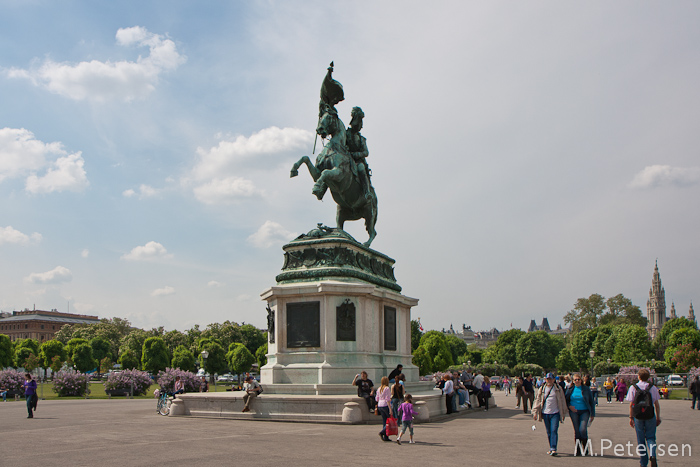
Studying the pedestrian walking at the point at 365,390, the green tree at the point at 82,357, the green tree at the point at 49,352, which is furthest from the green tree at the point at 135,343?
the pedestrian walking at the point at 365,390

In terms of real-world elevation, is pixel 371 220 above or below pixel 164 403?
above

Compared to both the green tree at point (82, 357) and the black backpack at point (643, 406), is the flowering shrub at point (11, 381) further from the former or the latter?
the green tree at point (82, 357)

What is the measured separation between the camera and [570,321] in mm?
106562

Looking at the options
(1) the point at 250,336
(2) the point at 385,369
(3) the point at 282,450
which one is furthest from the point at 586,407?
(1) the point at 250,336

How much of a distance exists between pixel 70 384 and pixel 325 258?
28.5 m

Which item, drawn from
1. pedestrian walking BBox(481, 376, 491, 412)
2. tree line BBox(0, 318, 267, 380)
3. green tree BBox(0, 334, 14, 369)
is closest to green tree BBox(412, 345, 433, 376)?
tree line BBox(0, 318, 267, 380)

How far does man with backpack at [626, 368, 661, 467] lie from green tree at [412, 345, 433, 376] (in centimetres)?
7022

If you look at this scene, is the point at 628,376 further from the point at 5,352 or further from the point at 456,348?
the point at 456,348

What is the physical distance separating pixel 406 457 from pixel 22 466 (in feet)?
21.1

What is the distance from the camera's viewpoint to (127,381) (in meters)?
41.6

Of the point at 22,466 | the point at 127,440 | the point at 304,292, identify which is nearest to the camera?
the point at 22,466

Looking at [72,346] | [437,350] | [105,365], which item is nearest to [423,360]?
[437,350]

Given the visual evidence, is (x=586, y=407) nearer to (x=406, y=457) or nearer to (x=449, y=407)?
(x=406, y=457)

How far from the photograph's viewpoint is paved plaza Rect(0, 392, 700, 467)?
34.9ft
